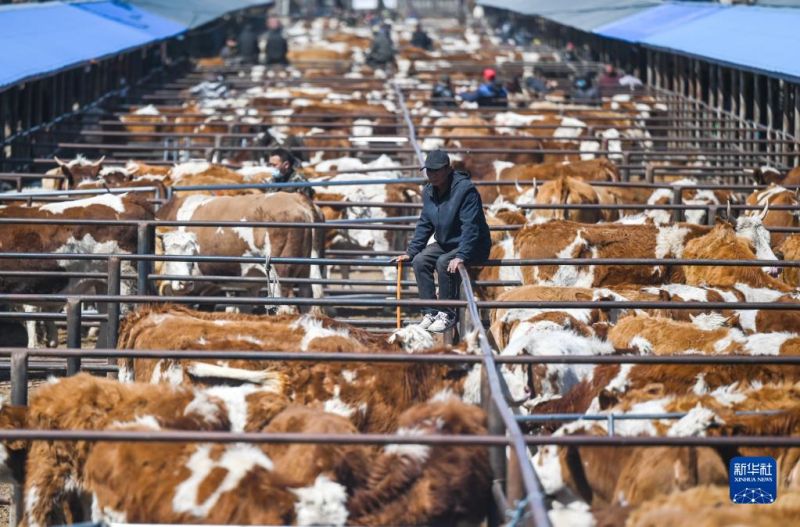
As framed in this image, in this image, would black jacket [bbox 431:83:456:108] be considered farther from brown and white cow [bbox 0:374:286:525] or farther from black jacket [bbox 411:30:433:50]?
black jacket [bbox 411:30:433:50]

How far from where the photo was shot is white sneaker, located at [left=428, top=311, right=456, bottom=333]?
7.98m

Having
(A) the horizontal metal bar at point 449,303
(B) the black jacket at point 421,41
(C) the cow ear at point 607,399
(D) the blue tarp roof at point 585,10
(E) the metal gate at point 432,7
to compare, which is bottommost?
(C) the cow ear at point 607,399

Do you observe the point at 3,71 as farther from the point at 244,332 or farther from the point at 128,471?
the point at 128,471

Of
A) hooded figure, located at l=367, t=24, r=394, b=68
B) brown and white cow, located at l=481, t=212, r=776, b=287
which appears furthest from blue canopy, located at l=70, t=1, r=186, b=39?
brown and white cow, located at l=481, t=212, r=776, b=287

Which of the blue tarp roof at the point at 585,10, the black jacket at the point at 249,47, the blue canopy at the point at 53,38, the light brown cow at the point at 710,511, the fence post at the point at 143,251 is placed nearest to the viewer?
the light brown cow at the point at 710,511

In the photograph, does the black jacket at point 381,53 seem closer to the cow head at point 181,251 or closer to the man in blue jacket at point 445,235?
the cow head at point 181,251

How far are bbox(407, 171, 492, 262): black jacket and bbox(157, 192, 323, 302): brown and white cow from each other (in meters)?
2.97

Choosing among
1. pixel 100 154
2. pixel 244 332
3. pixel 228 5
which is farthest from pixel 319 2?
pixel 244 332

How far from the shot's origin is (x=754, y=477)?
220 inches

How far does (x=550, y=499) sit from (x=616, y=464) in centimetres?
34

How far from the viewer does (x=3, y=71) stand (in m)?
16.0

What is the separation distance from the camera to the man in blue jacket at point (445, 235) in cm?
817

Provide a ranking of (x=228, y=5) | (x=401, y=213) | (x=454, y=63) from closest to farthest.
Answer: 1. (x=401, y=213)
2. (x=454, y=63)
3. (x=228, y=5)

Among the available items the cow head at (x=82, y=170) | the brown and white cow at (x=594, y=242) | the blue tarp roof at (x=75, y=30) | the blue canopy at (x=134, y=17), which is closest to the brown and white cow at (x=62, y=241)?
the cow head at (x=82, y=170)
